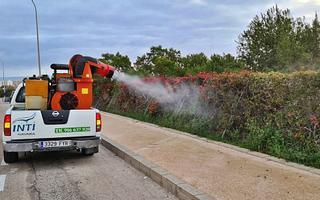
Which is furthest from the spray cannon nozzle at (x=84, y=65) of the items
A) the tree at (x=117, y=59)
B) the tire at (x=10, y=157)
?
the tree at (x=117, y=59)

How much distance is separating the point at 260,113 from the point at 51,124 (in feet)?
14.8

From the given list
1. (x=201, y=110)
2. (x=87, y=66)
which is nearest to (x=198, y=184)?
(x=87, y=66)

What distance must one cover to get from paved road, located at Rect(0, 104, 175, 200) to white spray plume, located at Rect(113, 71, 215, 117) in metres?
3.45

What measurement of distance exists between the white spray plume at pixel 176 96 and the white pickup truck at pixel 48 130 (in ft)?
10.3

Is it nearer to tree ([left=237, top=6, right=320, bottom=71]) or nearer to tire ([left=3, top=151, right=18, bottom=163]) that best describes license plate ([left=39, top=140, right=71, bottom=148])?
tire ([left=3, top=151, right=18, bottom=163])

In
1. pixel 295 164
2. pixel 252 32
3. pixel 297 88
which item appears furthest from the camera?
pixel 252 32

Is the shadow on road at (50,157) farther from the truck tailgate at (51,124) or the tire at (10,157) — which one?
the truck tailgate at (51,124)

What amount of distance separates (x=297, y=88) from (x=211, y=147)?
2.22 metres

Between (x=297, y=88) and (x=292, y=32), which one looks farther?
(x=292, y=32)

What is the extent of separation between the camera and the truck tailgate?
301 inches

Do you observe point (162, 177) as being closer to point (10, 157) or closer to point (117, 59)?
point (10, 157)

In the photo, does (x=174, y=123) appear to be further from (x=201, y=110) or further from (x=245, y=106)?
(x=245, y=106)

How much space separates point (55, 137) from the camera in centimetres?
795

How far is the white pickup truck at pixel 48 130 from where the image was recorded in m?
7.63
